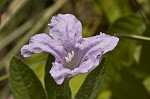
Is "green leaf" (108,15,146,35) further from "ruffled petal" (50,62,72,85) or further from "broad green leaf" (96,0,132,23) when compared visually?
"ruffled petal" (50,62,72,85)

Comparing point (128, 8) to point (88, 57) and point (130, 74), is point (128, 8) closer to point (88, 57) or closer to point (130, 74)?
point (130, 74)

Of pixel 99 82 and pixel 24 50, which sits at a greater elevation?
pixel 24 50

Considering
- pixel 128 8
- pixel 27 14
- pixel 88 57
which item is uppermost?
pixel 88 57

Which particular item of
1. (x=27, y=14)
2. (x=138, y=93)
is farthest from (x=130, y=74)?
(x=27, y=14)

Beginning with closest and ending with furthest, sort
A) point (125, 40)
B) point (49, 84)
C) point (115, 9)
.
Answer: point (49, 84), point (125, 40), point (115, 9)

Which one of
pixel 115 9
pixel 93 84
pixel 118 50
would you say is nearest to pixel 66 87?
pixel 93 84

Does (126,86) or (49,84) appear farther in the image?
(126,86)

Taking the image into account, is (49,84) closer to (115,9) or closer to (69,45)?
(69,45)
